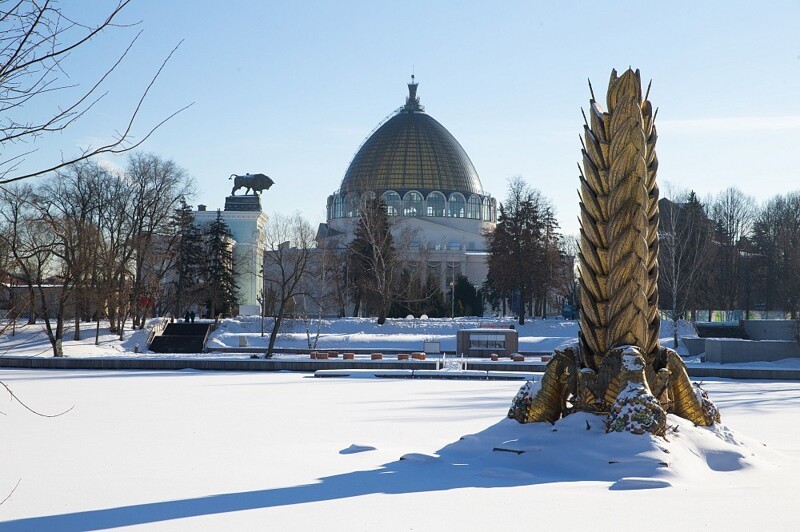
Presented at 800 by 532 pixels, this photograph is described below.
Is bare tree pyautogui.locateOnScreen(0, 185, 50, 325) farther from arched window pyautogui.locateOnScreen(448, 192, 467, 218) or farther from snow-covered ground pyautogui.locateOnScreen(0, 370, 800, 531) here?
arched window pyautogui.locateOnScreen(448, 192, 467, 218)

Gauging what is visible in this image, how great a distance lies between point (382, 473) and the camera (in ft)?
26.9

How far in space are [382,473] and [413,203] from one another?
85.2 metres

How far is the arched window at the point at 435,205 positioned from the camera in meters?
94.0

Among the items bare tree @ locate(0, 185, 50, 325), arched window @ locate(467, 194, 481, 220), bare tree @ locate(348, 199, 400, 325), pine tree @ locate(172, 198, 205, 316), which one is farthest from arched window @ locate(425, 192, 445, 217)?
bare tree @ locate(0, 185, 50, 325)

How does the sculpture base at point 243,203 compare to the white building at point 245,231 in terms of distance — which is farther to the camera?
the sculpture base at point 243,203

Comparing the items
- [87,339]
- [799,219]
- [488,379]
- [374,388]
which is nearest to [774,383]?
[488,379]

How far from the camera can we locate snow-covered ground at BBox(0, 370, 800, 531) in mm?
6457

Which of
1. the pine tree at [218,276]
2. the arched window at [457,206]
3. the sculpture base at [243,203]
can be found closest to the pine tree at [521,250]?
the pine tree at [218,276]

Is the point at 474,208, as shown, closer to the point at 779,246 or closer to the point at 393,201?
the point at 393,201

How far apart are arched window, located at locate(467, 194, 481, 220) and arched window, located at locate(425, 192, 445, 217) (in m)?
3.72

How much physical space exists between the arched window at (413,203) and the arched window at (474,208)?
20.6ft

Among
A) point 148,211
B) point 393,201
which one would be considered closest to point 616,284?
point 148,211

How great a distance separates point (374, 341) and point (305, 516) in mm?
32680

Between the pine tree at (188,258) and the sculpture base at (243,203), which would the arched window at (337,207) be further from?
the pine tree at (188,258)
